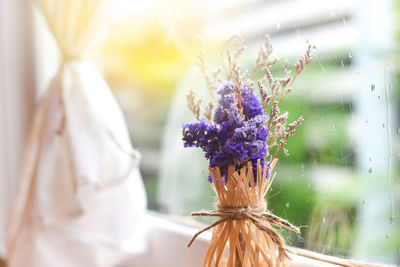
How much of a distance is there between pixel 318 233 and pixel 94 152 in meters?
0.70

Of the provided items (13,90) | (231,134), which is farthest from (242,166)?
(13,90)

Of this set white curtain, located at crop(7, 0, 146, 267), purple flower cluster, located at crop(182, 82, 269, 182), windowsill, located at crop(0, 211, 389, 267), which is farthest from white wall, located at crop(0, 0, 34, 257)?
purple flower cluster, located at crop(182, 82, 269, 182)

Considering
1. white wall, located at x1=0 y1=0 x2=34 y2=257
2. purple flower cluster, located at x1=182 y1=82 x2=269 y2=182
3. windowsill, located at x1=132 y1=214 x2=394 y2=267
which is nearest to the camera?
purple flower cluster, located at x1=182 y1=82 x2=269 y2=182

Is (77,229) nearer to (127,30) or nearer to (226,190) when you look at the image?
(226,190)

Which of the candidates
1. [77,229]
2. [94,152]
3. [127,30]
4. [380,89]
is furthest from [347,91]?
[127,30]

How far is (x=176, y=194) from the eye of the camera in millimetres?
1561

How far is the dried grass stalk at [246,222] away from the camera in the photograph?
77 cm

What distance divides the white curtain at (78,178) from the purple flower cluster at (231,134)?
0.54m

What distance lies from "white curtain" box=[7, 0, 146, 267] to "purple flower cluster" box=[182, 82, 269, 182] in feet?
1.76

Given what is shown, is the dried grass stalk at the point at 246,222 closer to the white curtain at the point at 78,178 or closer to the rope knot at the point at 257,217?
the rope knot at the point at 257,217

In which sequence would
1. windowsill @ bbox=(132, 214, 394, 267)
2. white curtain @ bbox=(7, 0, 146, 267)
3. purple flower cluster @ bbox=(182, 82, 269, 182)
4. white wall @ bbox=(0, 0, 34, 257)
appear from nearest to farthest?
purple flower cluster @ bbox=(182, 82, 269, 182) < windowsill @ bbox=(132, 214, 394, 267) < white curtain @ bbox=(7, 0, 146, 267) < white wall @ bbox=(0, 0, 34, 257)

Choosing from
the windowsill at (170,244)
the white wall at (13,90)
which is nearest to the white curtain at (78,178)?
the windowsill at (170,244)

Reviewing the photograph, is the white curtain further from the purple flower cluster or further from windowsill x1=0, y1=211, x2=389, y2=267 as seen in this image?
the purple flower cluster

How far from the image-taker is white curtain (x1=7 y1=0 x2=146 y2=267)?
4.21 ft
